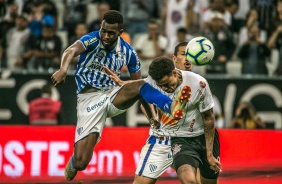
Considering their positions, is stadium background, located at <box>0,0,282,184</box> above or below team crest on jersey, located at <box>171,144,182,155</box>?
below

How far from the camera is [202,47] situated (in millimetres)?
9969

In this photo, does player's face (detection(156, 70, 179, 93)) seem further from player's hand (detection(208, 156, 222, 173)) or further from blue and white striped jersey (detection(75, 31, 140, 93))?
blue and white striped jersey (detection(75, 31, 140, 93))

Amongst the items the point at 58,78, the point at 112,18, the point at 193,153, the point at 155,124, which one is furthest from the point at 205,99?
the point at 112,18

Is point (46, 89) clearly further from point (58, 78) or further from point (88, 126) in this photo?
point (58, 78)

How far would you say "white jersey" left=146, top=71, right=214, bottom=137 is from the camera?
31.0ft

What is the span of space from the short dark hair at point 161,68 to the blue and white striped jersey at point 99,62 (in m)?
1.72

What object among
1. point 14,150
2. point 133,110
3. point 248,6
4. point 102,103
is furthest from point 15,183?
point 248,6

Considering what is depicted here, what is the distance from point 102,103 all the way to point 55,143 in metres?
3.18

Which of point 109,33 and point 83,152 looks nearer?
point 109,33

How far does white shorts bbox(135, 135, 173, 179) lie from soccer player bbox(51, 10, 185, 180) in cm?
75

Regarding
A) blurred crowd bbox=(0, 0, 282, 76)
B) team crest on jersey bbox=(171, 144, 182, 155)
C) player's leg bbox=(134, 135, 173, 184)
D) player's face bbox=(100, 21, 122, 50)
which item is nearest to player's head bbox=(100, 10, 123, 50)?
player's face bbox=(100, 21, 122, 50)

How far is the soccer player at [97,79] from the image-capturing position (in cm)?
1053

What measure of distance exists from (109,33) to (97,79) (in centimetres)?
68

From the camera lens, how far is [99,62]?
10.8m
